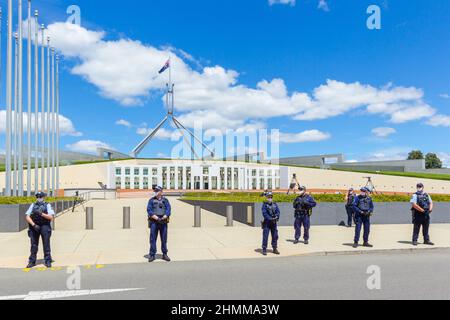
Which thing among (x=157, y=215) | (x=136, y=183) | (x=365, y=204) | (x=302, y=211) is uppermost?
(x=365, y=204)

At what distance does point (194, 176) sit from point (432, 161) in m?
89.7

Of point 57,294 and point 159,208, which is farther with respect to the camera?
point 159,208

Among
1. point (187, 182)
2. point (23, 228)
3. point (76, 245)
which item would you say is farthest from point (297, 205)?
point (187, 182)

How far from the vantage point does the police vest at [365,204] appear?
38.3 feet

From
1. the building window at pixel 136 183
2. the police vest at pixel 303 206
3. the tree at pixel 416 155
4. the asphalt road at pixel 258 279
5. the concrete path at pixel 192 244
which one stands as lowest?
the building window at pixel 136 183

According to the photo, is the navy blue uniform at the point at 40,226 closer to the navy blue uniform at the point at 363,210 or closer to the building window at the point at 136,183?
the navy blue uniform at the point at 363,210

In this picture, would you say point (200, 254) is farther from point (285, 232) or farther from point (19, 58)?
point (19, 58)

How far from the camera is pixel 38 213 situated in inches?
366

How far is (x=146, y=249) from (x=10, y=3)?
62.4ft

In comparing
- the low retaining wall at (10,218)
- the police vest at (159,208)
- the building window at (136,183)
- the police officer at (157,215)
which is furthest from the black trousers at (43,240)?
the building window at (136,183)

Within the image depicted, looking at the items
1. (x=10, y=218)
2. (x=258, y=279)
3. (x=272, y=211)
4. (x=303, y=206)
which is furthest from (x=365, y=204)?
(x=10, y=218)

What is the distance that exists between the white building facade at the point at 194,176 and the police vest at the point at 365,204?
7326 cm

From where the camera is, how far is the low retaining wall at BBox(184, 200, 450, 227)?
17953 millimetres

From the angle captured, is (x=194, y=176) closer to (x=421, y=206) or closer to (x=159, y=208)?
(x=421, y=206)
